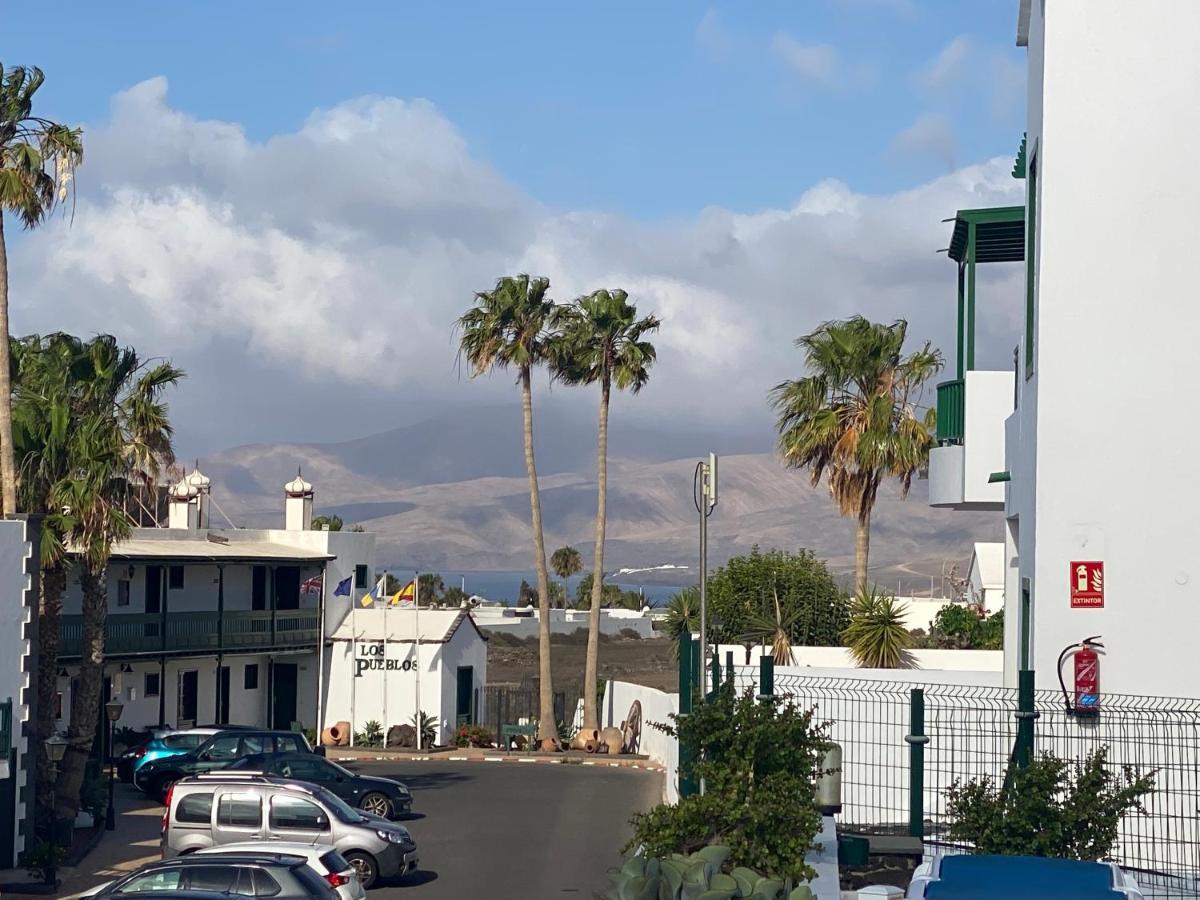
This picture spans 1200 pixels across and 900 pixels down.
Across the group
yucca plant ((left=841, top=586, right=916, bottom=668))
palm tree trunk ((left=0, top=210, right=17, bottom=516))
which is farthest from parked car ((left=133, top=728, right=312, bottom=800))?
yucca plant ((left=841, top=586, right=916, bottom=668))

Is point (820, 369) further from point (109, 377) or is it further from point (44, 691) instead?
point (44, 691)

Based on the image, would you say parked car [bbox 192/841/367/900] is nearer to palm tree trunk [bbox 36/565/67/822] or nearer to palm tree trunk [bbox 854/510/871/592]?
palm tree trunk [bbox 36/565/67/822]

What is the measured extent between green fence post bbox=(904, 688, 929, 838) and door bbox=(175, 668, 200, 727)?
35627 millimetres

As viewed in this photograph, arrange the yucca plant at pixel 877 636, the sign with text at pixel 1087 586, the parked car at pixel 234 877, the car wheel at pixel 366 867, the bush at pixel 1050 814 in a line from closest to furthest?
the bush at pixel 1050 814 < the sign with text at pixel 1087 586 < the parked car at pixel 234 877 < the car wheel at pixel 366 867 < the yucca plant at pixel 877 636

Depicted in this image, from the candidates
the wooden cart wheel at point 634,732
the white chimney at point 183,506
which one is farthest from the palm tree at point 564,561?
the wooden cart wheel at point 634,732

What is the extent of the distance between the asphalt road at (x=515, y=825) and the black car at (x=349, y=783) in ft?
2.00

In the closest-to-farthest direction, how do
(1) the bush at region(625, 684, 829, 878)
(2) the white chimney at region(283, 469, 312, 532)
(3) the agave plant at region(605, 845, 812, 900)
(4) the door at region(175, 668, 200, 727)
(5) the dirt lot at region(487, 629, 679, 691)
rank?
(3) the agave plant at region(605, 845, 812, 900)
(1) the bush at region(625, 684, 829, 878)
(4) the door at region(175, 668, 200, 727)
(2) the white chimney at region(283, 469, 312, 532)
(5) the dirt lot at region(487, 629, 679, 691)

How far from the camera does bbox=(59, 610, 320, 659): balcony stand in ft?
137

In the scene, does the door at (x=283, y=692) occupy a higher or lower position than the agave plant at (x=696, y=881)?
lower

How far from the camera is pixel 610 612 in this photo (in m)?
121

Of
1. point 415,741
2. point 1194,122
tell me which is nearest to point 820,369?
point 415,741

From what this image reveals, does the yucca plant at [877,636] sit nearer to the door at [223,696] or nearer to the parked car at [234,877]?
the parked car at [234,877]

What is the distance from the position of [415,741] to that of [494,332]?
1444 centimetres

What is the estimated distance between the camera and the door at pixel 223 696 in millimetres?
48469
